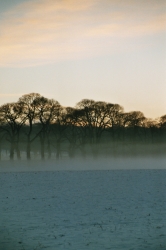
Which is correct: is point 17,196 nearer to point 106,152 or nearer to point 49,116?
point 49,116

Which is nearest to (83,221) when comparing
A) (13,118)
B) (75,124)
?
(13,118)

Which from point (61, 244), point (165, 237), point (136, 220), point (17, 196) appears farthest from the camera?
point (17, 196)

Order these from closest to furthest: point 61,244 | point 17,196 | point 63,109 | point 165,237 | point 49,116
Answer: point 61,244
point 165,237
point 17,196
point 49,116
point 63,109

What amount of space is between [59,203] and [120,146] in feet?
308

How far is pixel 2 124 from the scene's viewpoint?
8450cm

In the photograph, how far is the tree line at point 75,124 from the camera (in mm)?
82438

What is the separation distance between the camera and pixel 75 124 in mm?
93938

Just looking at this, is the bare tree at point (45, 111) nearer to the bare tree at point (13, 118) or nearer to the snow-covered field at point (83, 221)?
the bare tree at point (13, 118)

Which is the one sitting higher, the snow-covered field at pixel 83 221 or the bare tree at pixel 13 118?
the bare tree at pixel 13 118

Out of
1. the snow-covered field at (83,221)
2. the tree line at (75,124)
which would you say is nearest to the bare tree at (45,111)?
the tree line at (75,124)

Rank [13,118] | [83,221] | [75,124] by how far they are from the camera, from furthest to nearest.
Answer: [75,124], [13,118], [83,221]

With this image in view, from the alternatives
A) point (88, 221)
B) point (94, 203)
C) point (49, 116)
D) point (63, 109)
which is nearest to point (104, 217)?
point (88, 221)

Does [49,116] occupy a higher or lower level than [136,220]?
higher

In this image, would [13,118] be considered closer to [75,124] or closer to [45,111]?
[45,111]
